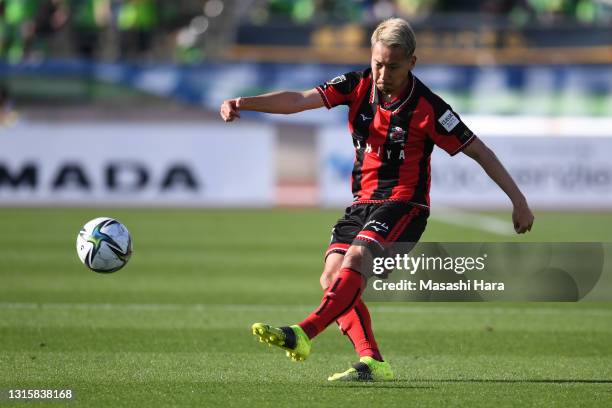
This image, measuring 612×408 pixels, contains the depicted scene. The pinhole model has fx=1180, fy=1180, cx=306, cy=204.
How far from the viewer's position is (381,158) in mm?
7004

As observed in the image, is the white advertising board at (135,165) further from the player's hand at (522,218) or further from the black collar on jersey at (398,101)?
the player's hand at (522,218)

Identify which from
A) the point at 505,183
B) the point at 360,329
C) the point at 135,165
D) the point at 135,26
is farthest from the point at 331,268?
the point at 135,26

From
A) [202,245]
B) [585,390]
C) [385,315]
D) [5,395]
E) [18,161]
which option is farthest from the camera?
[18,161]

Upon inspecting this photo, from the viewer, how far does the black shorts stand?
22.2 feet

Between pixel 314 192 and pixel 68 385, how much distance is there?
1838cm

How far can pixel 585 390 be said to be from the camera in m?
6.84

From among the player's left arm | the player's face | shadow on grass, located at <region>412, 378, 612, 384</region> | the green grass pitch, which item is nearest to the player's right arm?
the player's face

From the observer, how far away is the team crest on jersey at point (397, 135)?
6914 mm

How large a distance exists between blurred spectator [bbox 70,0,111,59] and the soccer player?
2093 centimetres

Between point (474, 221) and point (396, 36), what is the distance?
44.3ft

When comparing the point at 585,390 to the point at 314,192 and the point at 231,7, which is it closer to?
the point at 314,192

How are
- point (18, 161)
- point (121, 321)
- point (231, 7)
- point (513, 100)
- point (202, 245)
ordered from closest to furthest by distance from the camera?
1. point (121, 321)
2. point (202, 245)
3. point (18, 161)
4. point (513, 100)
5. point (231, 7)

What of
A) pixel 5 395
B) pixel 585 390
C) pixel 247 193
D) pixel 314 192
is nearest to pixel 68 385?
pixel 5 395

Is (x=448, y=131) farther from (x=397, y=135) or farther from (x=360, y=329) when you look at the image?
(x=360, y=329)
